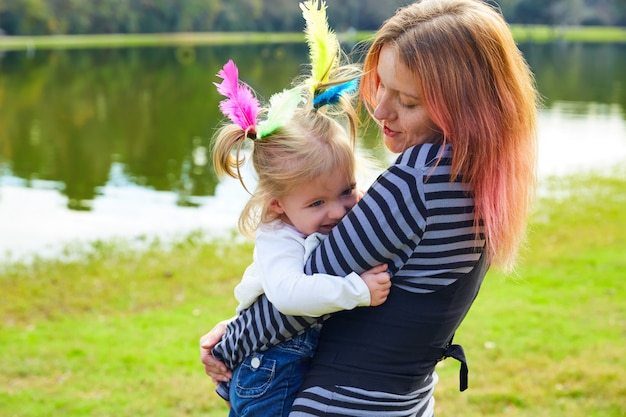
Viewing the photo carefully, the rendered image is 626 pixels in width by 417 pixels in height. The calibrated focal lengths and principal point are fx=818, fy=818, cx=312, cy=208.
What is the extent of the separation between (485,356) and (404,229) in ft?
11.8

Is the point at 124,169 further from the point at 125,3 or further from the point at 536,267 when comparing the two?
the point at 125,3

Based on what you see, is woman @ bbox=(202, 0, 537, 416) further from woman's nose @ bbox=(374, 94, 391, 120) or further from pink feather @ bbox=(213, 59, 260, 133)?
pink feather @ bbox=(213, 59, 260, 133)

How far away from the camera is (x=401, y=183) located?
66.9 inches

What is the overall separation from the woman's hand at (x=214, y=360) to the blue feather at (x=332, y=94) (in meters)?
0.60

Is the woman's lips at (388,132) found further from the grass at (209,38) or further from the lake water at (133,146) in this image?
the grass at (209,38)

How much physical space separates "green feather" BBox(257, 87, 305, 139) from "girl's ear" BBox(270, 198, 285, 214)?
0.16 m

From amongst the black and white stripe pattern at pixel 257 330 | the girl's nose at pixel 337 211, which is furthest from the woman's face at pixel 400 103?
the black and white stripe pattern at pixel 257 330

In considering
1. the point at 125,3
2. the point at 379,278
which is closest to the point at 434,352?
the point at 379,278

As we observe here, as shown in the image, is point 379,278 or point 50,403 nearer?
point 379,278

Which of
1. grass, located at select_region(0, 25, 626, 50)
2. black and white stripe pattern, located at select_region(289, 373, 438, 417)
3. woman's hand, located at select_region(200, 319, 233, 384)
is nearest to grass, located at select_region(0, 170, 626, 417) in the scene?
woman's hand, located at select_region(200, 319, 233, 384)

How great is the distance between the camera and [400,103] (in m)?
1.85

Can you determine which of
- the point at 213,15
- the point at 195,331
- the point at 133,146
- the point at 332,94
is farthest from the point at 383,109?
the point at 213,15

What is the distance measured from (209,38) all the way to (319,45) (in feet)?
216

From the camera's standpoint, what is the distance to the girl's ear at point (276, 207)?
1.96 meters
